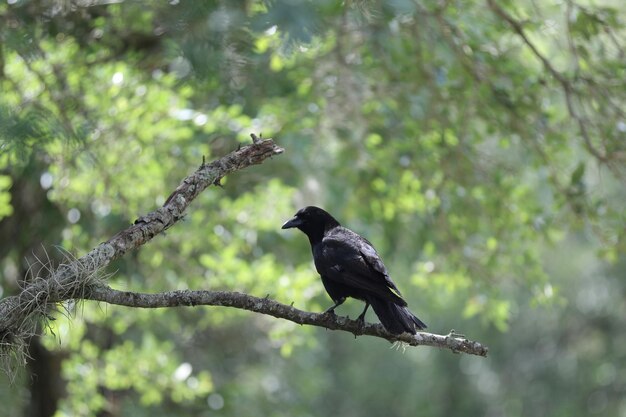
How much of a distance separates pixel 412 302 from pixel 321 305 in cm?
764

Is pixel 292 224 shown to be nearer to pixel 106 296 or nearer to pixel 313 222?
pixel 313 222

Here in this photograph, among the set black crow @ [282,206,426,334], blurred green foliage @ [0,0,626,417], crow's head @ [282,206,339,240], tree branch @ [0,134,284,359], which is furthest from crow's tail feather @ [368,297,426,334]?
blurred green foliage @ [0,0,626,417]

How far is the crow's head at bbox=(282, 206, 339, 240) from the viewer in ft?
20.5

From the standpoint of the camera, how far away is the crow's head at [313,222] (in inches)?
247

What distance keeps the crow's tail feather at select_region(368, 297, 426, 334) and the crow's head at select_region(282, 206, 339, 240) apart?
154cm

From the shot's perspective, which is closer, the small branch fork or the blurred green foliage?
the small branch fork

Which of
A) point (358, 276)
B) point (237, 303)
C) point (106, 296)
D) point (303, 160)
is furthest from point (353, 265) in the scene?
point (303, 160)

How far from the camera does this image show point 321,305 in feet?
30.4

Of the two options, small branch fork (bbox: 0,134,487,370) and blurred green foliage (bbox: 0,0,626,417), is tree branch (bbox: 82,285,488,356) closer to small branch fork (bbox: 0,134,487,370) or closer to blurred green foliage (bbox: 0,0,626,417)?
small branch fork (bbox: 0,134,487,370)

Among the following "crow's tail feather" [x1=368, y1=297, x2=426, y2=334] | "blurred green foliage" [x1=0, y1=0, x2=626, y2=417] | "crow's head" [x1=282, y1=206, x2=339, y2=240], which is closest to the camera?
"crow's tail feather" [x1=368, y1=297, x2=426, y2=334]

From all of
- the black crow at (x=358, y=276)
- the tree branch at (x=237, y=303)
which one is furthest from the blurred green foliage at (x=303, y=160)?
the tree branch at (x=237, y=303)

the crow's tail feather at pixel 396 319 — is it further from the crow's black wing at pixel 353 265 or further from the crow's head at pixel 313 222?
the crow's head at pixel 313 222

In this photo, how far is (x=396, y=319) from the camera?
449 centimetres

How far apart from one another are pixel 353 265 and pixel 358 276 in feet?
0.36
